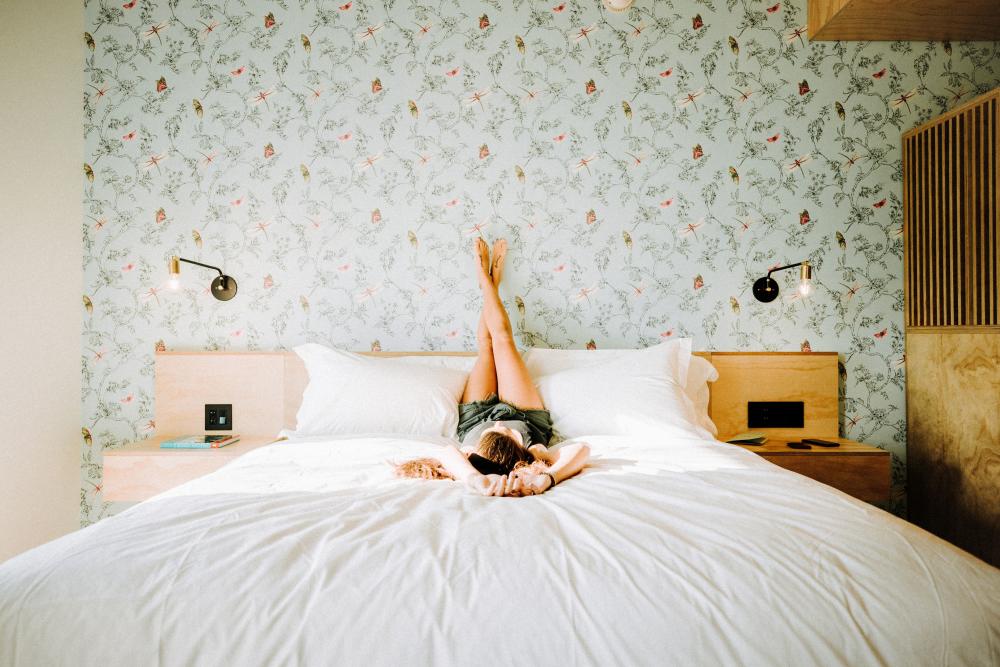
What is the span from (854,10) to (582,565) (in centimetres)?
272

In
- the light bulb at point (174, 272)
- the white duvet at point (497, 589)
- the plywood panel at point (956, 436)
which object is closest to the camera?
the white duvet at point (497, 589)

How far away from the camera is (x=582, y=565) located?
35.5 inches

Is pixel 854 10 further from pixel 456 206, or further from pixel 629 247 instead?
pixel 456 206

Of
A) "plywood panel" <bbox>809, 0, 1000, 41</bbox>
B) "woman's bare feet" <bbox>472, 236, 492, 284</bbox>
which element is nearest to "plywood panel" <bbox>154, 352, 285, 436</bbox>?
"woman's bare feet" <bbox>472, 236, 492, 284</bbox>

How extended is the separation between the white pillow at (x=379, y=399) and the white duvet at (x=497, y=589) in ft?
3.04

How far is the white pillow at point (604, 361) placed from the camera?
240cm

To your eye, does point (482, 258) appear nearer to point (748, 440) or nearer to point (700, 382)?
point (700, 382)

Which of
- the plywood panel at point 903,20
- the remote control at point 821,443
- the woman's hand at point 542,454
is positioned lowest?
the remote control at point 821,443

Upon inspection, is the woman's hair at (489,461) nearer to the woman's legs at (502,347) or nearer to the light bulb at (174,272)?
the woman's legs at (502,347)

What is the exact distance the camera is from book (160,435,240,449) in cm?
225

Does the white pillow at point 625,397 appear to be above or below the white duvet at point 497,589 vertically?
above

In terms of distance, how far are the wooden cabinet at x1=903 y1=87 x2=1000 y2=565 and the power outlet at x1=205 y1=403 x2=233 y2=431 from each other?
3.26 meters

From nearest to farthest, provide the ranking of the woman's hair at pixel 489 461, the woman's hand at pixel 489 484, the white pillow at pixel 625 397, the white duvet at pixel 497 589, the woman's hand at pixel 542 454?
the white duvet at pixel 497 589 → the woman's hand at pixel 489 484 → the woman's hair at pixel 489 461 → the woman's hand at pixel 542 454 → the white pillow at pixel 625 397

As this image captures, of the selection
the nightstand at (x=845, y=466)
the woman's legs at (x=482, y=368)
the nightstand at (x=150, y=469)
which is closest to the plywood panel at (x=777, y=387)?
the nightstand at (x=845, y=466)
